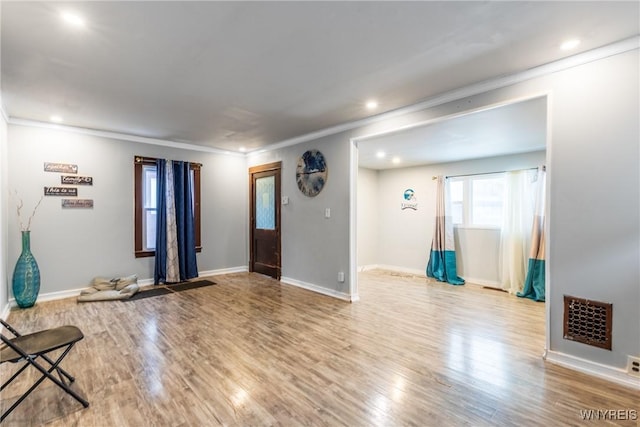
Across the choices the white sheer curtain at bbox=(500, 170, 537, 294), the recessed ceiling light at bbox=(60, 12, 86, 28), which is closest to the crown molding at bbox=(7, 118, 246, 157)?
the recessed ceiling light at bbox=(60, 12, 86, 28)

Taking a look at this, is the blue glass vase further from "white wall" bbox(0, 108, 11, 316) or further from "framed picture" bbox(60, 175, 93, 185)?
"framed picture" bbox(60, 175, 93, 185)

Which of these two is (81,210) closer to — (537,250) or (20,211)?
(20,211)

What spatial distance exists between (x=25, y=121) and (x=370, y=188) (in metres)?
5.96

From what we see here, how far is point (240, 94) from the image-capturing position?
10.4 feet

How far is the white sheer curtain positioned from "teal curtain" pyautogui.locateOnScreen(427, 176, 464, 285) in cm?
84

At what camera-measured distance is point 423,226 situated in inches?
247

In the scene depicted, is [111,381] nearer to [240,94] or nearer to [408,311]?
[240,94]

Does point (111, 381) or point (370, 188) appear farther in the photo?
point (370, 188)

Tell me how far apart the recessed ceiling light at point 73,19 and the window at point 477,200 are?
18.8ft

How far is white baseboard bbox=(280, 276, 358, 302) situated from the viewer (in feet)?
14.1

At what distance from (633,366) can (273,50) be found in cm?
352

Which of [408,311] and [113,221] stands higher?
[113,221]

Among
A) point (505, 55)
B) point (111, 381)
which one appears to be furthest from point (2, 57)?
point (505, 55)

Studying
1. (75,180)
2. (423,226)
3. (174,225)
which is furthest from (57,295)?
(423,226)
